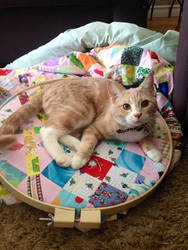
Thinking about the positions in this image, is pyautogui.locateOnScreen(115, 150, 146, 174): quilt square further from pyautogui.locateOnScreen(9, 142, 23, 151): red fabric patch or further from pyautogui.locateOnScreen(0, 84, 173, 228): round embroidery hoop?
pyautogui.locateOnScreen(9, 142, 23, 151): red fabric patch

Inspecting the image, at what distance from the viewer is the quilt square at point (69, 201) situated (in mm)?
931

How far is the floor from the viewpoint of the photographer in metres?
2.68

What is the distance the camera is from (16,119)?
1.14 meters

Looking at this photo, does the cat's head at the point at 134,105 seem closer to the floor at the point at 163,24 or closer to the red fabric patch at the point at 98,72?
the red fabric patch at the point at 98,72

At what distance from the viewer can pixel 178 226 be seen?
1016mm

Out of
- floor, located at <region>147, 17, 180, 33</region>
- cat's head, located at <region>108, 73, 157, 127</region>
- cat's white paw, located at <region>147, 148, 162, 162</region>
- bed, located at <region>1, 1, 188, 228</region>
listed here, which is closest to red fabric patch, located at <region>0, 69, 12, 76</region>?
bed, located at <region>1, 1, 188, 228</region>

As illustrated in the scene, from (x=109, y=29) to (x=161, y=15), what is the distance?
1.60 metres

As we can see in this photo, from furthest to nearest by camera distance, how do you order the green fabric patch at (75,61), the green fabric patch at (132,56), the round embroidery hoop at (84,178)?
the green fabric patch at (75,61) → the green fabric patch at (132,56) → the round embroidery hoop at (84,178)

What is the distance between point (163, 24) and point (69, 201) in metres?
2.56

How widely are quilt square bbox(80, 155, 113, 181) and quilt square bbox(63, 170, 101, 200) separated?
20mm

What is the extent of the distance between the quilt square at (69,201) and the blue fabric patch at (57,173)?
5 cm

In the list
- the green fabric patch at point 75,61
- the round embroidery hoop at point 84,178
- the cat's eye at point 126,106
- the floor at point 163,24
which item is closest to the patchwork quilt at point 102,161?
the round embroidery hoop at point 84,178

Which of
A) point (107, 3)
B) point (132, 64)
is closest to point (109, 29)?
point (107, 3)

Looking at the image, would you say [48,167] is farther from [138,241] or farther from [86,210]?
[138,241]
